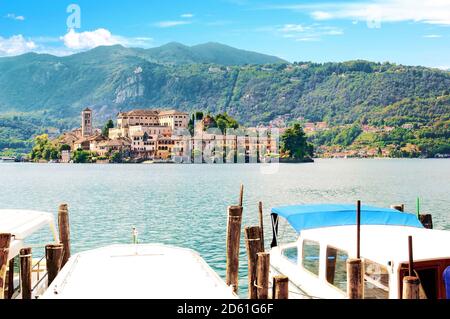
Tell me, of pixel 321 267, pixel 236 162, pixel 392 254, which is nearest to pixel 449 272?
pixel 392 254

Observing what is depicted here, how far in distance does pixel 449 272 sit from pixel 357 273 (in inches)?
59.1

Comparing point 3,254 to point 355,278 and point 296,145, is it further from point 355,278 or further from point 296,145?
point 296,145

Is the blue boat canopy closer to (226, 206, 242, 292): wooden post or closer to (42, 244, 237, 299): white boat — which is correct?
(226, 206, 242, 292): wooden post

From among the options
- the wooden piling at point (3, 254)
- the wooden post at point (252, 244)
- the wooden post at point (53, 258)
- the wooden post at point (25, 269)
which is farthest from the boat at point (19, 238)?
the wooden post at point (252, 244)

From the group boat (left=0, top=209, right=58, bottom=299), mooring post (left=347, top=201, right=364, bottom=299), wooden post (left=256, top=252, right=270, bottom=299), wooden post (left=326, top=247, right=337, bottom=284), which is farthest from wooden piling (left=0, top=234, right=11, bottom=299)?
mooring post (left=347, top=201, right=364, bottom=299)

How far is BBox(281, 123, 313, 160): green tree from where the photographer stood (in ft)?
630

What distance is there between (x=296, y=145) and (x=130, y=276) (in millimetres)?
184452

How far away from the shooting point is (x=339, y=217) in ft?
53.4

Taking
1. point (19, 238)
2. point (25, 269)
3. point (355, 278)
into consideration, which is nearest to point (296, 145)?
point (19, 238)

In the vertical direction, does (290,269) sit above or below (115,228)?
above
